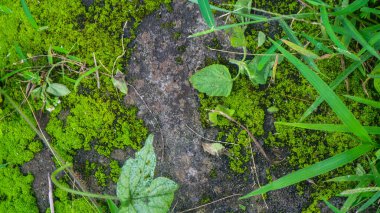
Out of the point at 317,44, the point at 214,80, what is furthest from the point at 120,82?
the point at 317,44

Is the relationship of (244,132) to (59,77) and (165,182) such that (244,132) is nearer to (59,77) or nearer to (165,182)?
(165,182)

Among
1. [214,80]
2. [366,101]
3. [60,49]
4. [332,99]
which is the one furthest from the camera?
[60,49]

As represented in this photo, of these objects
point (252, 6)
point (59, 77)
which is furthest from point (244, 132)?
point (59, 77)

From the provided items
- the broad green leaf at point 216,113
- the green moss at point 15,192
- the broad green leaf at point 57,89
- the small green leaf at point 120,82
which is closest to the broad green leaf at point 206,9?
the broad green leaf at point 216,113

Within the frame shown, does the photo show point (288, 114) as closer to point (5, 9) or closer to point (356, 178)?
point (356, 178)

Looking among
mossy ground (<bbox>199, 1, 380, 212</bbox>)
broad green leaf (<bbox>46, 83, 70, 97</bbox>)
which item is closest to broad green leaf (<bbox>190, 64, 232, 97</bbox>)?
mossy ground (<bbox>199, 1, 380, 212</bbox>)
